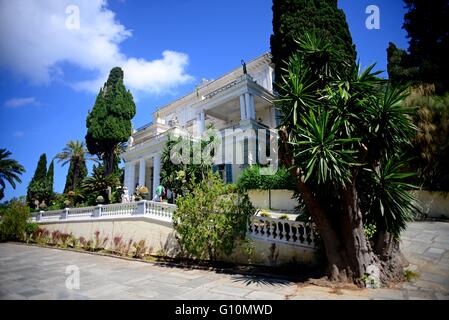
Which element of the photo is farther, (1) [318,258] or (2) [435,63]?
(2) [435,63]

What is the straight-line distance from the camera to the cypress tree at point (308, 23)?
610 inches

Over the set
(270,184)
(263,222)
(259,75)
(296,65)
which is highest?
(259,75)

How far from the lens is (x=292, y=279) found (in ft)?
19.6

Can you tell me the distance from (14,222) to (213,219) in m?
17.1

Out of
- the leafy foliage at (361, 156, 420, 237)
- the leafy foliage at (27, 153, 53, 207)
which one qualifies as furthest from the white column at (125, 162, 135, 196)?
the leafy foliage at (361, 156, 420, 237)

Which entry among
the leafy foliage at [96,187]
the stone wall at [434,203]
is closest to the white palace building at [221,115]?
the leafy foliage at [96,187]

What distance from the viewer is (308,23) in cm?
1545

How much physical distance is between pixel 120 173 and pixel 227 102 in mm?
Answer: 21302

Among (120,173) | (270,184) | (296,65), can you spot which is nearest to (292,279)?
(296,65)

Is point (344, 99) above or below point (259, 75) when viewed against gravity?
below

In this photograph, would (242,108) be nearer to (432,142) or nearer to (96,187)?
(432,142)

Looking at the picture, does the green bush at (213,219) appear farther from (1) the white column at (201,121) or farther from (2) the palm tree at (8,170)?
(2) the palm tree at (8,170)

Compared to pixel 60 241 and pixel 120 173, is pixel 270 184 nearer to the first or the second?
pixel 60 241
